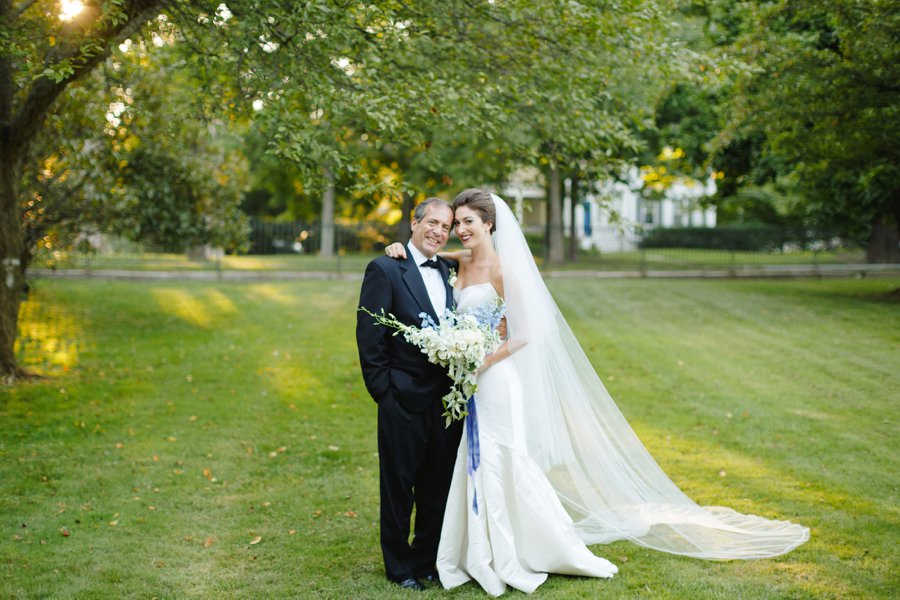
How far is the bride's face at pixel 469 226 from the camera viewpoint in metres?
5.28

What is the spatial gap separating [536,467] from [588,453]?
0.82 metres

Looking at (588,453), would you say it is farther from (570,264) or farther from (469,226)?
(570,264)

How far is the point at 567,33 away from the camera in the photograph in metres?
8.88

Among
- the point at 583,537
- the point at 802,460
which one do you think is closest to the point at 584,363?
the point at 583,537

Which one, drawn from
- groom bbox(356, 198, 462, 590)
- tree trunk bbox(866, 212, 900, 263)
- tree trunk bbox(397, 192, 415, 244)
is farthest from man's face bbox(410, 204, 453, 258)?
tree trunk bbox(866, 212, 900, 263)

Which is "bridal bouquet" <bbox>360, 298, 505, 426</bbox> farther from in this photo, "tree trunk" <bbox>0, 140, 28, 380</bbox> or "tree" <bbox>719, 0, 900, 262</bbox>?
"tree" <bbox>719, 0, 900, 262</bbox>

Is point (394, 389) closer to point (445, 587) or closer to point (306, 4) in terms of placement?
point (445, 587)

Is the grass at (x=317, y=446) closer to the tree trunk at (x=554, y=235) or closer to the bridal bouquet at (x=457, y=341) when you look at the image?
the bridal bouquet at (x=457, y=341)

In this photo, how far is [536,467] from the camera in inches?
208

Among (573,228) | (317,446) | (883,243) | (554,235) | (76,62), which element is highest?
(76,62)

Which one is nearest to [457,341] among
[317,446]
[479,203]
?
[479,203]

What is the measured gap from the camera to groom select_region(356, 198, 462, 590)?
201 inches

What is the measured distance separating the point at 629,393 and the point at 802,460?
3127 mm

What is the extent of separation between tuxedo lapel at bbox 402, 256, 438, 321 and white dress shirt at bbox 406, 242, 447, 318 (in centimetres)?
4
